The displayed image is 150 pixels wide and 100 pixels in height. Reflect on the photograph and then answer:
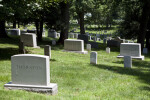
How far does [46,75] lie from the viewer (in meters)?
7.85

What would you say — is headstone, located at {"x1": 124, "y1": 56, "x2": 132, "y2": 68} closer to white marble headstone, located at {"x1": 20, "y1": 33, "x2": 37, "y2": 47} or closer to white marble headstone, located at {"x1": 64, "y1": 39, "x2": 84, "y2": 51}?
white marble headstone, located at {"x1": 64, "y1": 39, "x2": 84, "y2": 51}

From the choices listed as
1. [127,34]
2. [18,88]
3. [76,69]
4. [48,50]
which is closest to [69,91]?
[18,88]

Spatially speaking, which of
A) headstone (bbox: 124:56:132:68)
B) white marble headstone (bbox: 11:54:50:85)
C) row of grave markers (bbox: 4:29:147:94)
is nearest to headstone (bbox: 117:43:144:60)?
headstone (bbox: 124:56:132:68)

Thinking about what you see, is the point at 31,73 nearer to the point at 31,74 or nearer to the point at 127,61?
the point at 31,74

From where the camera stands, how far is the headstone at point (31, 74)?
7824mm

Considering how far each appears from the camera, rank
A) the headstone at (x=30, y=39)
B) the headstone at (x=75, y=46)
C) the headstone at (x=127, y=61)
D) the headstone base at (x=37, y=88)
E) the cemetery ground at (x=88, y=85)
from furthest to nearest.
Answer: the headstone at (x=30, y=39) < the headstone at (x=75, y=46) < the headstone at (x=127, y=61) < the headstone base at (x=37, y=88) < the cemetery ground at (x=88, y=85)

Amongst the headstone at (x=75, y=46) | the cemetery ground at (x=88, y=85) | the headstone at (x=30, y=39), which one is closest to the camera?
the cemetery ground at (x=88, y=85)

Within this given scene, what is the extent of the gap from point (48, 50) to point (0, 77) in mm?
5750

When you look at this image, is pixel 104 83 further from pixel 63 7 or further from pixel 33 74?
pixel 63 7

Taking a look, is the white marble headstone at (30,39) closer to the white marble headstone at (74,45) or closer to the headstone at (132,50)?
the white marble headstone at (74,45)

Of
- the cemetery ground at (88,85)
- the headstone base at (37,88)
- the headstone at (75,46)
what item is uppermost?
the headstone at (75,46)

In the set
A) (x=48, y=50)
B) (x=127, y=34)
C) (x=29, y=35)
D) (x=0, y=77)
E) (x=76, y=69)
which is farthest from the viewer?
(x=127, y=34)

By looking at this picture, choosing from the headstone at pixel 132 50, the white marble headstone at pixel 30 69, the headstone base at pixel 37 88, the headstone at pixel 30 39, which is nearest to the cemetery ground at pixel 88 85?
the headstone base at pixel 37 88

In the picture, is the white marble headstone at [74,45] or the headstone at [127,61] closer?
the headstone at [127,61]
